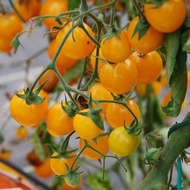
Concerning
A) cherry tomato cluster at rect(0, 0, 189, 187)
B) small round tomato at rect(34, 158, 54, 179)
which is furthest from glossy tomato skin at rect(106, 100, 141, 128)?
small round tomato at rect(34, 158, 54, 179)

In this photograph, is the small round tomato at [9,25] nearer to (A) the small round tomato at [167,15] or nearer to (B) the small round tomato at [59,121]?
(B) the small round tomato at [59,121]

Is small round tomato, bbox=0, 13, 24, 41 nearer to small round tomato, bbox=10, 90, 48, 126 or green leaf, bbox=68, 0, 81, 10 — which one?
green leaf, bbox=68, 0, 81, 10

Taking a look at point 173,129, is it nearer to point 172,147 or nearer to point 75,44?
point 172,147

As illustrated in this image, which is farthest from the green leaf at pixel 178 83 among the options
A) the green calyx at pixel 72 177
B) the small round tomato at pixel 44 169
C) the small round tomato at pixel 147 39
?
the small round tomato at pixel 44 169

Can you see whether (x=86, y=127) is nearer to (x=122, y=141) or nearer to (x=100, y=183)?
(x=122, y=141)

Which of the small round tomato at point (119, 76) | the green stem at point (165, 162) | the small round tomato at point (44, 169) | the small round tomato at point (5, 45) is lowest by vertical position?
the small round tomato at point (44, 169)

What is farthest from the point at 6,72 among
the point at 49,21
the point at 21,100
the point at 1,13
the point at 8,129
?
the point at 21,100
